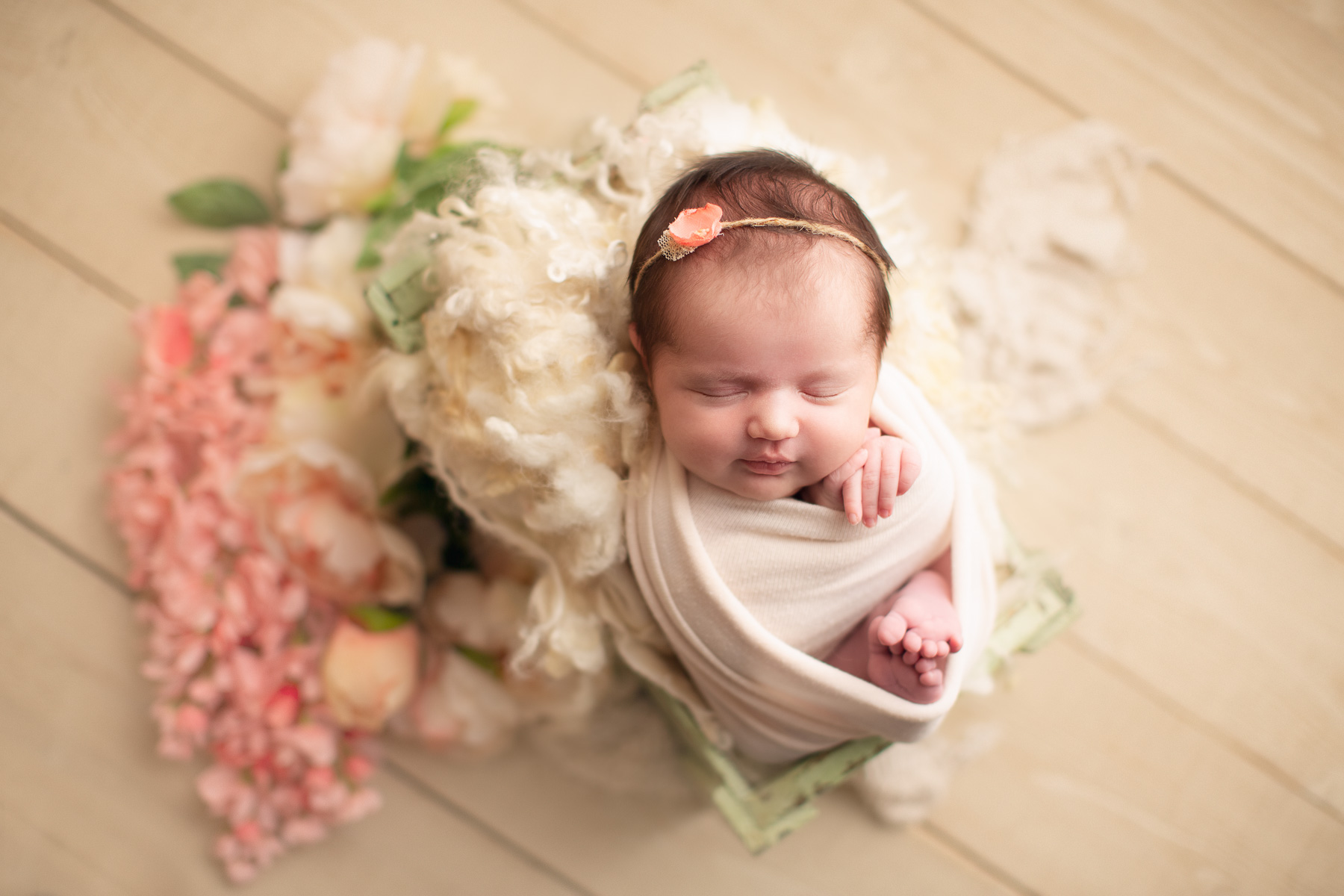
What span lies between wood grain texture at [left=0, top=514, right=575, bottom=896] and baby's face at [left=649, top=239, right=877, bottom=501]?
28.0 inches

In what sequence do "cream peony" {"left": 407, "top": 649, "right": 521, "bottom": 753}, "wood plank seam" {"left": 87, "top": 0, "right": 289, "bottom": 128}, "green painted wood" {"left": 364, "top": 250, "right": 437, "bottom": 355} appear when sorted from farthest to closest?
"wood plank seam" {"left": 87, "top": 0, "right": 289, "bottom": 128} → "cream peony" {"left": 407, "top": 649, "right": 521, "bottom": 753} → "green painted wood" {"left": 364, "top": 250, "right": 437, "bottom": 355}

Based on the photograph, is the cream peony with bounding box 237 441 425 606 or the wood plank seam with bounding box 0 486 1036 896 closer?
the cream peony with bounding box 237 441 425 606

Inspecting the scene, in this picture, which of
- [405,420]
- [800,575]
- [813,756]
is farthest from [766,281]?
[813,756]

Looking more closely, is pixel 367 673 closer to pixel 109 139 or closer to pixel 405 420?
pixel 405 420

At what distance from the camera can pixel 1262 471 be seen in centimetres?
121

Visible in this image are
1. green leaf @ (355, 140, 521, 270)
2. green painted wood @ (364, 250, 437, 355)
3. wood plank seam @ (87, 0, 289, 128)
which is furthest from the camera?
wood plank seam @ (87, 0, 289, 128)

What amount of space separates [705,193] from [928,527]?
1.28ft

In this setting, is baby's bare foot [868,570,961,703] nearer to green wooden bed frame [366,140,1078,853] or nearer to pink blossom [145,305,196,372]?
green wooden bed frame [366,140,1078,853]

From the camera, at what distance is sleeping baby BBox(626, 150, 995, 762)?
714 millimetres

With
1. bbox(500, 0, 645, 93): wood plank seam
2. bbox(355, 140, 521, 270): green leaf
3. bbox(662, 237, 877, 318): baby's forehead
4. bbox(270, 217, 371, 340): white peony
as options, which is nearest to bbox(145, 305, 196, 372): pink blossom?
bbox(270, 217, 371, 340): white peony

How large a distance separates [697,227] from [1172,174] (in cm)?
93

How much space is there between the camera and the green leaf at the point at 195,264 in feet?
3.74

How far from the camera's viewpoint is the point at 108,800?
110 cm

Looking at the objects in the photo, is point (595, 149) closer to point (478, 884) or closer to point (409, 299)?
point (409, 299)
